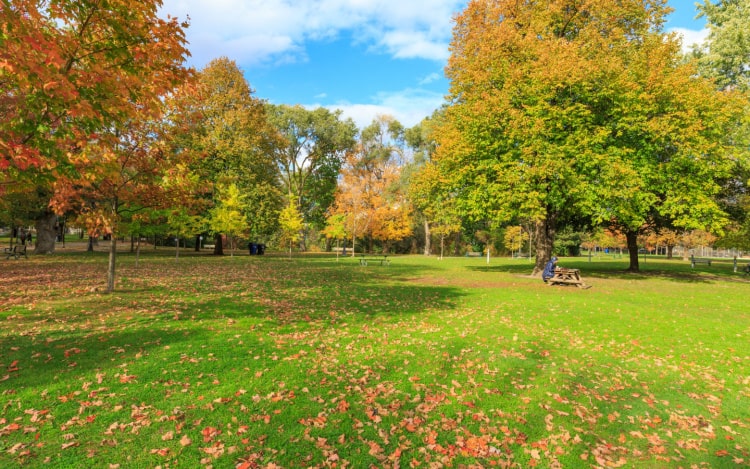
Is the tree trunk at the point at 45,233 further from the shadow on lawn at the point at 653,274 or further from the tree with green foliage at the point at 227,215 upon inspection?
the shadow on lawn at the point at 653,274

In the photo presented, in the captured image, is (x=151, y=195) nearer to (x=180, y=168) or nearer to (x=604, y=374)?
(x=180, y=168)

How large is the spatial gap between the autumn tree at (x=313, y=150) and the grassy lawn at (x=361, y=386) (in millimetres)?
40843

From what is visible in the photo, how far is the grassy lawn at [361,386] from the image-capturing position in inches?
170

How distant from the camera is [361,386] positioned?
594cm

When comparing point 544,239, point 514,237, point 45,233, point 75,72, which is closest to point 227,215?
point 45,233

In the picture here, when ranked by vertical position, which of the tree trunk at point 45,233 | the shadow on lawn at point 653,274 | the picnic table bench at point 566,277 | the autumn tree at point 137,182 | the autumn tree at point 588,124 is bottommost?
the shadow on lawn at point 653,274

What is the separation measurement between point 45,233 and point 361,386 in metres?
36.1

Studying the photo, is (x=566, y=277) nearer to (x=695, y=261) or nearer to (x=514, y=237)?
(x=695, y=261)

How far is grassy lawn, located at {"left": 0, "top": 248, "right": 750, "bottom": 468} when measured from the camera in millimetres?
4316

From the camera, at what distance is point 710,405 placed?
5.73 metres

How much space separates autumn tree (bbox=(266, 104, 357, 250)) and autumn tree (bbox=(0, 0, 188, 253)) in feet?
133

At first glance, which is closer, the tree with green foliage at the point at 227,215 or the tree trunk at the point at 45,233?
the tree trunk at the point at 45,233

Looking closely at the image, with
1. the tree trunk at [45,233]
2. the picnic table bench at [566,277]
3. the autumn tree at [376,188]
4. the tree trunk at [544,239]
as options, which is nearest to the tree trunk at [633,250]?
the tree trunk at [544,239]

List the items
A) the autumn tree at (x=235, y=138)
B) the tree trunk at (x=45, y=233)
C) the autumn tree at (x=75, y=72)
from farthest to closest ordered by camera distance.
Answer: the autumn tree at (x=235, y=138) < the tree trunk at (x=45, y=233) < the autumn tree at (x=75, y=72)
